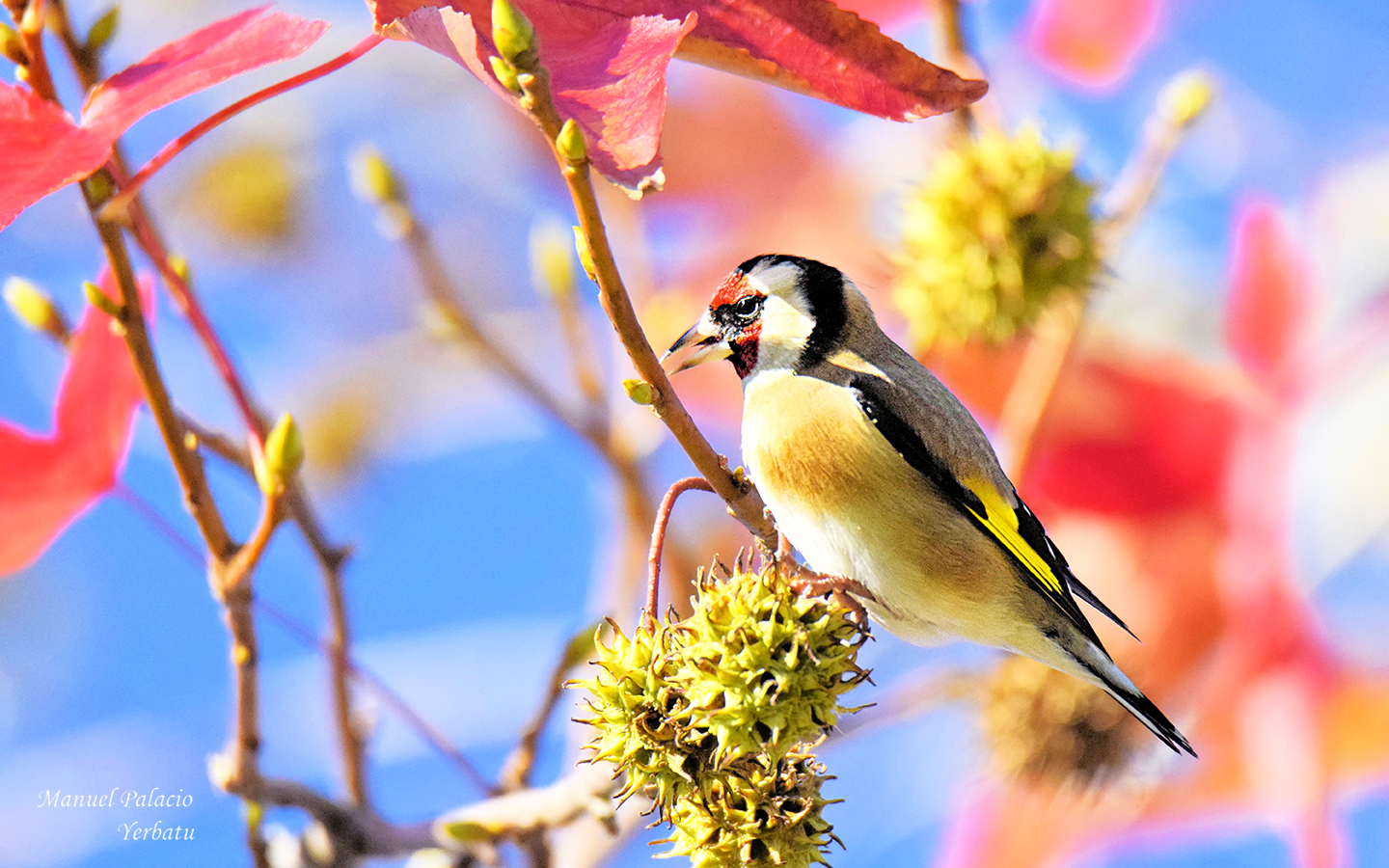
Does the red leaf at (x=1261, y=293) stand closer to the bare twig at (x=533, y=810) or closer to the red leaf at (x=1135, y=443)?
the red leaf at (x=1135, y=443)

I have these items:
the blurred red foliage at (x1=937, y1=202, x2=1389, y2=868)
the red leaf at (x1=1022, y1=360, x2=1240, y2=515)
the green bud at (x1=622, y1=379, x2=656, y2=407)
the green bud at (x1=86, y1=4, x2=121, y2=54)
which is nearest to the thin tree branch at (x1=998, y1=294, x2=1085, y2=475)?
the blurred red foliage at (x1=937, y1=202, x2=1389, y2=868)

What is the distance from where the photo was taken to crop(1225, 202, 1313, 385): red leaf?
2584 mm

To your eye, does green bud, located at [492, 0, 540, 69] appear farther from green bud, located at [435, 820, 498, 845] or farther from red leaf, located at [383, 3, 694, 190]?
green bud, located at [435, 820, 498, 845]

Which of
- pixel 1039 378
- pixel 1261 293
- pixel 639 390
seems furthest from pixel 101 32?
pixel 1261 293

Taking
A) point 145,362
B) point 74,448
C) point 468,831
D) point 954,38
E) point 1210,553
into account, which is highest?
point 1210,553

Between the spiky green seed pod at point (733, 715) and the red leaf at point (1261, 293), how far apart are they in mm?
2094

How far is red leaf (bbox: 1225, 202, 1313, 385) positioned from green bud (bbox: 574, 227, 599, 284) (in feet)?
7.58

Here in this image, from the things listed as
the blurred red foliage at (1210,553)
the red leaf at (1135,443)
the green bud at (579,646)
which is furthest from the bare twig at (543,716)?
the red leaf at (1135,443)

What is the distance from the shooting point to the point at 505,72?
0.58 metres

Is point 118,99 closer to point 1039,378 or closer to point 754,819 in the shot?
point 754,819

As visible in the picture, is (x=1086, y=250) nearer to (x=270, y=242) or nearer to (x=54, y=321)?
(x=54, y=321)

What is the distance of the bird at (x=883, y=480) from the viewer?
3.53 ft

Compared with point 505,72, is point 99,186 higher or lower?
higher

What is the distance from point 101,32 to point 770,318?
630 millimetres
